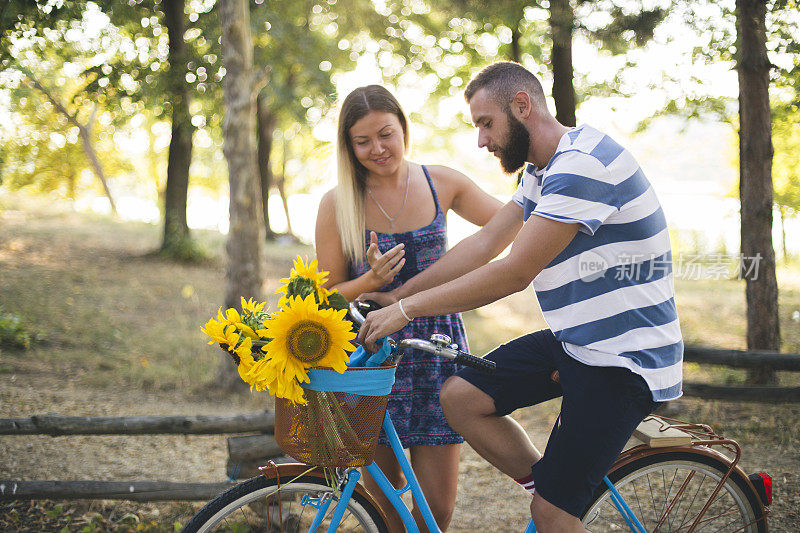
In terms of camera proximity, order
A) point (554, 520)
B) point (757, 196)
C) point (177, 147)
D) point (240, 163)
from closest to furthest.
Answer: point (554, 520) < point (757, 196) < point (240, 163) < point (177, 147)

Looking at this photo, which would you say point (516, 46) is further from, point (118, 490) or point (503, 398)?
point (503, 398)

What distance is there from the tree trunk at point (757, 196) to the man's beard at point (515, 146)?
16.2 ft

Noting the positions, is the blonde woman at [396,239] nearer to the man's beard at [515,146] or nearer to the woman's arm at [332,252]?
the woman's arm at [332,252]

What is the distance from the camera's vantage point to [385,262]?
2.62m

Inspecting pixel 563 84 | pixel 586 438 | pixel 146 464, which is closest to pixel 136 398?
pixel 146 464

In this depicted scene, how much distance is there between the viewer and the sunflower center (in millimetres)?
1945

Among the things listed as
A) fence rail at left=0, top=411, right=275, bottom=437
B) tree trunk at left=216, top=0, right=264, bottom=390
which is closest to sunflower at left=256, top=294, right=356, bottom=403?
fence rail at left=0, top=411, right=275, bottom=437

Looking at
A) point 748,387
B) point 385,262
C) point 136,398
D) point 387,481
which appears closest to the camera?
point 387,481


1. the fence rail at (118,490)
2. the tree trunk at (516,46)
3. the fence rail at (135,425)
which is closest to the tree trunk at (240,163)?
the fence rail at (135,425)

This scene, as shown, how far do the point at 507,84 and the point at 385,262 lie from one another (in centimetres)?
85

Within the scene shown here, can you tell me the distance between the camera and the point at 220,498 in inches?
87.4

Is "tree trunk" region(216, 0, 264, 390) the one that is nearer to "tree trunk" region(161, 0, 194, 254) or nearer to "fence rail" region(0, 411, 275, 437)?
"fence rail" region(0, 411, 275, 437)

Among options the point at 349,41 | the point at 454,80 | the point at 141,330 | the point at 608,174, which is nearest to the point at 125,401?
the point at 141,330

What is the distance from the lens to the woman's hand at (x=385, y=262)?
2.59 m
